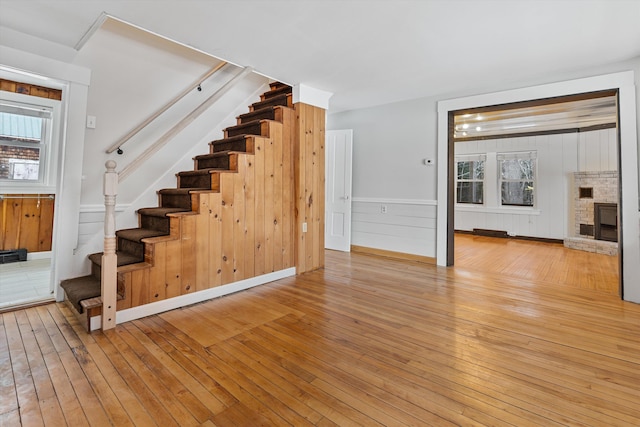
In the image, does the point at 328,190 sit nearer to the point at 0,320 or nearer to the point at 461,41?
the point at 461,41

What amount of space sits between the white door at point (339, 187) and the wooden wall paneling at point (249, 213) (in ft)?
6.71

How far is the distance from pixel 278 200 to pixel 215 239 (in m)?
0.89

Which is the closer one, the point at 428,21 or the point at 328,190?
the point at 428,21

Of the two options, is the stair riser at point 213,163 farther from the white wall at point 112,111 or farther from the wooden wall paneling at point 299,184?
the wooden wall paneling at point 299,184

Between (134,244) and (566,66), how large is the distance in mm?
4546

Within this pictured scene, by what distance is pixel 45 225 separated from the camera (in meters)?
4.26

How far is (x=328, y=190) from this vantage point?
505cm

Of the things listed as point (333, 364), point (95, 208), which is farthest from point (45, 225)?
point (333, 364)

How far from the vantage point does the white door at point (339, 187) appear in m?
4.85

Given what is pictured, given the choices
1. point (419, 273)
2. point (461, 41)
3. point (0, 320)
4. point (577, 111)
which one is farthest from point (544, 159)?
point (0, 320)

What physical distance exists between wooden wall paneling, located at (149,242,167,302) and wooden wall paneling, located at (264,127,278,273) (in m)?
1.08

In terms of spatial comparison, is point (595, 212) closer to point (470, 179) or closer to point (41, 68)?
point (470, 179)

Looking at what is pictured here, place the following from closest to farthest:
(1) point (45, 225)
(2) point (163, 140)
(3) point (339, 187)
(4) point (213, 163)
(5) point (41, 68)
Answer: (5) point (41, 68) < (2) point (163, 140) < (4) point (213, 163) < (1) point (45, 225) < (3) point (339, 187)

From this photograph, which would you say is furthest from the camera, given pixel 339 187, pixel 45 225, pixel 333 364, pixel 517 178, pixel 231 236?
pixel 517 178
